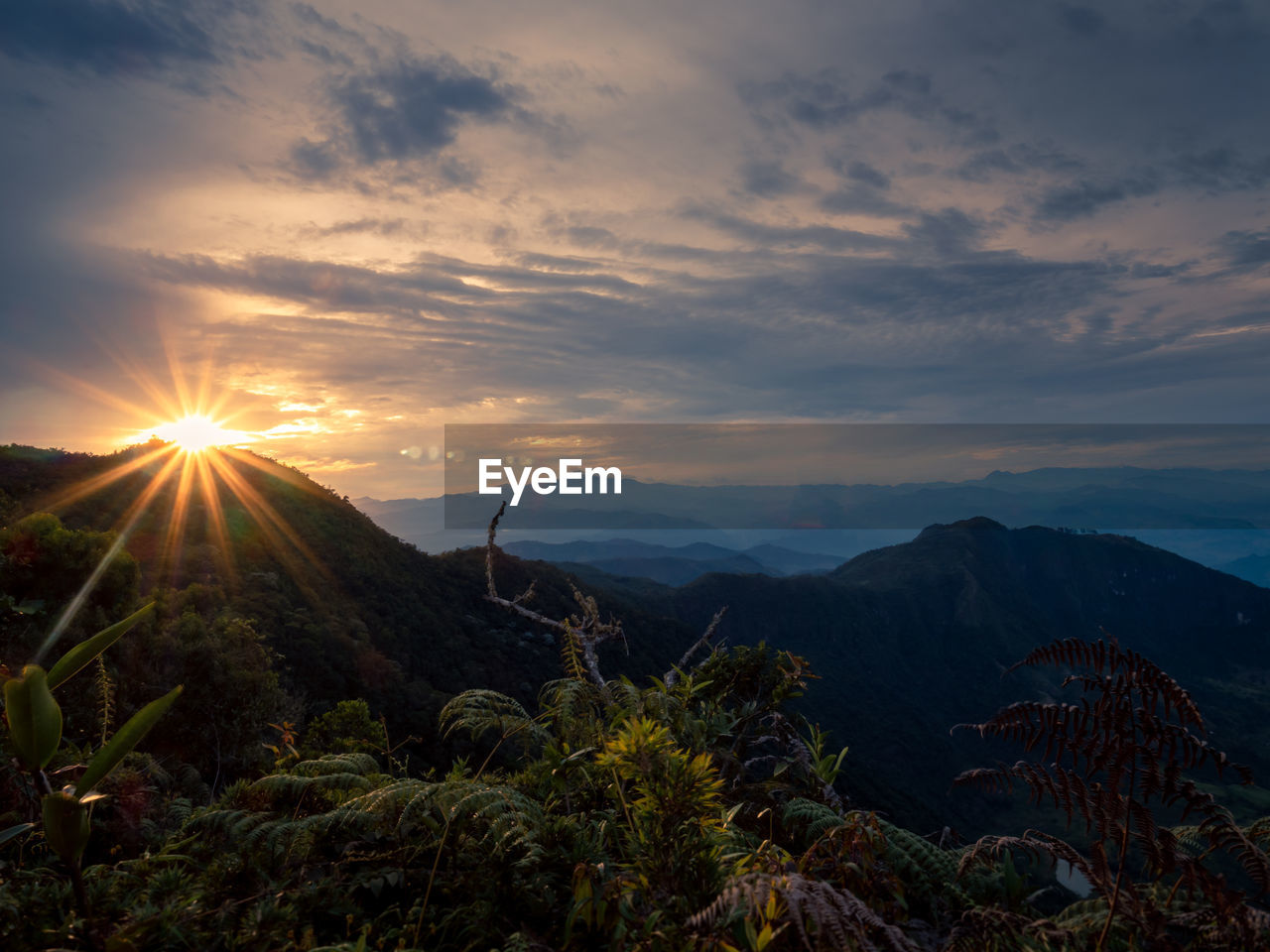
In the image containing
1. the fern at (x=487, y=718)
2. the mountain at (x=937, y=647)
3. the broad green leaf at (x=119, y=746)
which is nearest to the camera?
the broad green leaf at (x=119, y=746)

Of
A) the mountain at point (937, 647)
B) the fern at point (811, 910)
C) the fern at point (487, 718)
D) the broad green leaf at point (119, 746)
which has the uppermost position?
the broad green leaf at point (119, 746)

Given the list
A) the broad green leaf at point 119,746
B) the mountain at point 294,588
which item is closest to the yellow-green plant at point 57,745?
the broad green leaf at point 119,746

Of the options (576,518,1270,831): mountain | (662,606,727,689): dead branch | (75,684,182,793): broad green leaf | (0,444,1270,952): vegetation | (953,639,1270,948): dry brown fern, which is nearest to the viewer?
(75,684,182,793): broad green leaf

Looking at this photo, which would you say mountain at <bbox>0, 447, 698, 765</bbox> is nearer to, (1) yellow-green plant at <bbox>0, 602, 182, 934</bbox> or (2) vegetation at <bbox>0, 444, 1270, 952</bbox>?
(2) vegetation at <bbox>0, 444, 1270, 952</bbox>

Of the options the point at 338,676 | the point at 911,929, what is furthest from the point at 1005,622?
the point at 911,929

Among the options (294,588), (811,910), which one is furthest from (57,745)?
(294,588)

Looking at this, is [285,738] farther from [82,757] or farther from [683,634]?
[683,634]

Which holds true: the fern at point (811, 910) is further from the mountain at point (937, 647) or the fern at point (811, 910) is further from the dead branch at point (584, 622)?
the mountain at point (937, 647)

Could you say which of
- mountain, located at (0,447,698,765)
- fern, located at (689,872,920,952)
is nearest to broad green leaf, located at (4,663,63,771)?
fern, located at (689,872,920,952)

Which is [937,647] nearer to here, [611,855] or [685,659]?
[685,659]
